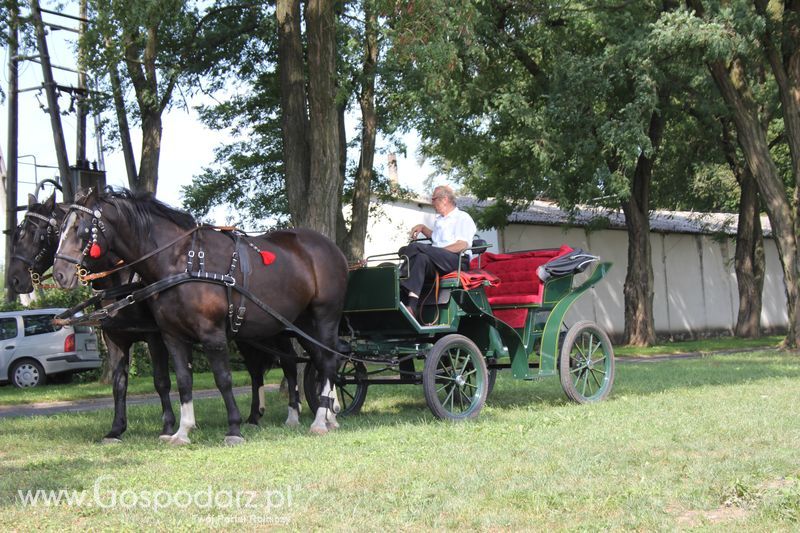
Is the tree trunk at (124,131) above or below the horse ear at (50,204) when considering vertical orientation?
above

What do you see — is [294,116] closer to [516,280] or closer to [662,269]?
[516,280]

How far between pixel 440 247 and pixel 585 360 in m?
2.45

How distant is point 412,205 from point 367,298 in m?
23.8

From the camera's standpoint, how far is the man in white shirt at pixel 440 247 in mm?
9938

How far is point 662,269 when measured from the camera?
3762 cm

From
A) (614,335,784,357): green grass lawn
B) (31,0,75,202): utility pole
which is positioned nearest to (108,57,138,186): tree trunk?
(31,0,75,202): utility pole

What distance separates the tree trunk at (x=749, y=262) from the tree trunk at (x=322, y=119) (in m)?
21.0

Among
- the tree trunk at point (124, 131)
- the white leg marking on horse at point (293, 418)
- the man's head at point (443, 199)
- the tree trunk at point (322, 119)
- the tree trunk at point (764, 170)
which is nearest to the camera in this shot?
the white leg marking on horse at point (293, 418)

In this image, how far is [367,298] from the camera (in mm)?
9984

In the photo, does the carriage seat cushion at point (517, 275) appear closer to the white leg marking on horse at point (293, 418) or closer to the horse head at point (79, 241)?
the white leg marking on horse at point (293, 418)

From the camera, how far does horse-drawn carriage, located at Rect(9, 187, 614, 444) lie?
29.2 ft

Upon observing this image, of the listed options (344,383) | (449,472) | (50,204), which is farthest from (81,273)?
(449,472)

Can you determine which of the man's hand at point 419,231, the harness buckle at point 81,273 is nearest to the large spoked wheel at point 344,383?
the man's hand at point 419,231

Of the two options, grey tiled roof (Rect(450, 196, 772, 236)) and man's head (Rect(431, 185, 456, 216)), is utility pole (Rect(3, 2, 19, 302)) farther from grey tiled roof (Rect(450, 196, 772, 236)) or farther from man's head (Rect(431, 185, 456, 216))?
man's head (Rect(431, 185, 456, 216))
